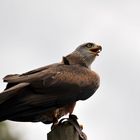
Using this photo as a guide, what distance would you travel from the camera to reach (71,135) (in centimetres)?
916

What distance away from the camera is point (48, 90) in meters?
10.3

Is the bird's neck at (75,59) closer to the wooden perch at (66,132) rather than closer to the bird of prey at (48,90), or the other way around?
the bird of prey at (48,90)

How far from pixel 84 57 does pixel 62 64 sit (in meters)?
0.72

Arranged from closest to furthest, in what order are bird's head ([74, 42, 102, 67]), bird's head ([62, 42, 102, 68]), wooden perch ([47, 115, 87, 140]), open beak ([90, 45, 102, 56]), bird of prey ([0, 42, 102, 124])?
wooden perch ([47, 115, 87, 140]) < bird of prey ([0, 42, 102, 124]) < bird's head ([62, 42, 102, 68]) < bird's head ([74, 42, 102, 67]) < open beak ([90, 45, 102, 56])

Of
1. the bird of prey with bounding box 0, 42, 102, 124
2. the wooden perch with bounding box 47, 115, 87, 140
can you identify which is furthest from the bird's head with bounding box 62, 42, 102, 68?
the wooden perch with bounding box 47, 115, 87, 140

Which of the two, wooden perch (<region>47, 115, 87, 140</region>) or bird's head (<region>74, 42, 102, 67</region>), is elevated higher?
bird's head (<region>74, 42, 102, 67</region>)

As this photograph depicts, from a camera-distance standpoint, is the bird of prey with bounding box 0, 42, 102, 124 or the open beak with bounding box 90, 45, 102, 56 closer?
the bird of prey with bounding box 0, 42, 102, 124

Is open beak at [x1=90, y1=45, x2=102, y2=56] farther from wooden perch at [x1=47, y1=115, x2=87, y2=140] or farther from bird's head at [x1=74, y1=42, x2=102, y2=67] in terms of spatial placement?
wooden perch at [x1=47, y1=115, x2=87, y2=140]

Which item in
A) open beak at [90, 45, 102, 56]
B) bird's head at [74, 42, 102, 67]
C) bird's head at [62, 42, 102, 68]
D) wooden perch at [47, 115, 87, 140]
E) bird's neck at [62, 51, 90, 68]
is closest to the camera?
wooden perch at [47, 115, 87, 140]

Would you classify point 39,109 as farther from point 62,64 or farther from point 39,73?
point 62,64

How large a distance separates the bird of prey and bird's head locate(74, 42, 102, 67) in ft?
0.23

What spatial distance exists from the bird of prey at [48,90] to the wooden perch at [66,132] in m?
0.49

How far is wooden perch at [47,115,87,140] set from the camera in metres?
9.12

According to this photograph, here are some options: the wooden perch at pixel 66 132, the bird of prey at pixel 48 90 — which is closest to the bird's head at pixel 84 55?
the bird of prey at pixel 48 90
